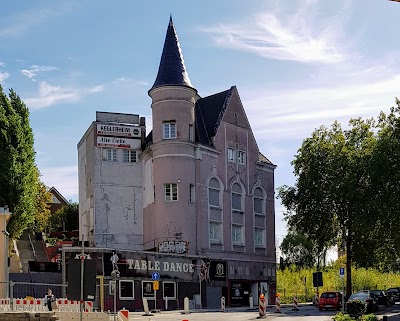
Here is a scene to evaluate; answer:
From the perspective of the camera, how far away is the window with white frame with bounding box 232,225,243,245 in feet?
205

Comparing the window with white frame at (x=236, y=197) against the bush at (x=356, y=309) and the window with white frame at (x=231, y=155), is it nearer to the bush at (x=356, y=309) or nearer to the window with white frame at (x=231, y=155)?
the window with white frame at (x=231, y=155)

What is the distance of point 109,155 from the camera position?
62156mm

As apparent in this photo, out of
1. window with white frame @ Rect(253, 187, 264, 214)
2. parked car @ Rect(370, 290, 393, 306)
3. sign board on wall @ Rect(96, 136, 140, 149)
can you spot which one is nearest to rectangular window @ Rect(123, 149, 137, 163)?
sign board on wall @ Rect(96, 136, 140, 149)

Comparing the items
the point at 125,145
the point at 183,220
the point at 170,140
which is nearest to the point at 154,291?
the point at 183,220

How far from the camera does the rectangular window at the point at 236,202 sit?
63.2 m

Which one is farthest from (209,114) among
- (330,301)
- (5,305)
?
(5,305)

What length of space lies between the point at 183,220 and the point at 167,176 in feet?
12.3

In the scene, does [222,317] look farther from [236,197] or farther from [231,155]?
[231,155]

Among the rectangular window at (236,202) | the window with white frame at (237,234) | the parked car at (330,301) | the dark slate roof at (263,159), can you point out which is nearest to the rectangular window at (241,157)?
the dark slate roof at (263,159)

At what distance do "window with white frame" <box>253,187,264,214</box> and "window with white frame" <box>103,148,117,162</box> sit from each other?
44.0ft

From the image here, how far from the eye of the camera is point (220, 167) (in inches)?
2436

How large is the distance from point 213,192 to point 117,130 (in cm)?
1001

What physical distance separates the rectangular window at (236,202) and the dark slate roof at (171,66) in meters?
11.2

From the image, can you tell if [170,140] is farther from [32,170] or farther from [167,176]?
[32,170]
